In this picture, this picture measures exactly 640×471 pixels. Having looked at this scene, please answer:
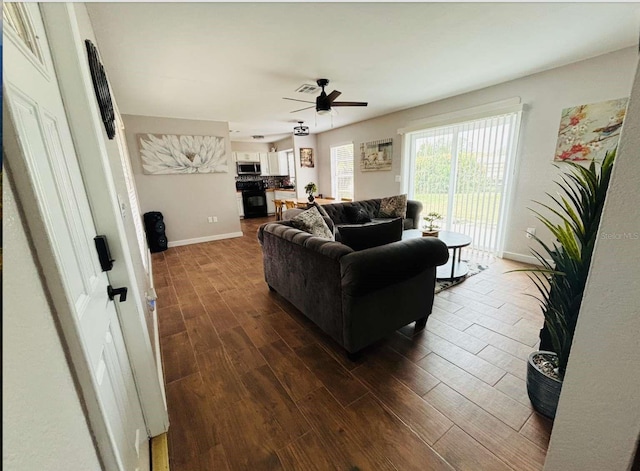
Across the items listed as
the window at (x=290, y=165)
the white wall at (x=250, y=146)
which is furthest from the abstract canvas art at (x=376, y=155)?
the white wall at (x=250, y=146)

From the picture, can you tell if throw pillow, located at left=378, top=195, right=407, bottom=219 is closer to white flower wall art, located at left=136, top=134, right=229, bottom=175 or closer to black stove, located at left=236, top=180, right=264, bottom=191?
white flower wall art, located at left=136, top=134, right=229, bottom=175

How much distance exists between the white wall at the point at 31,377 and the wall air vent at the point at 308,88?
334 centimetres

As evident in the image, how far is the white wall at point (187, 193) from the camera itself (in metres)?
4.39

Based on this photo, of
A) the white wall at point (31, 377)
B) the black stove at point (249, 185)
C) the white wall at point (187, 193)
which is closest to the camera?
the white wall at point (31, 377)

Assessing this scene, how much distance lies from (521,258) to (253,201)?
636 centimetres

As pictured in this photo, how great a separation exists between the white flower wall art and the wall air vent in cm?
231

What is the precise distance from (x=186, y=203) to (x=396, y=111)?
14.3 ft

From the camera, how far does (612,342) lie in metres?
0.68

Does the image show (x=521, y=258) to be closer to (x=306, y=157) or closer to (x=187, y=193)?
(x=306, y=157)

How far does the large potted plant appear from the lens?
3.74 feet

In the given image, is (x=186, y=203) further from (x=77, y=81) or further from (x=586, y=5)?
(x=586, y=5)

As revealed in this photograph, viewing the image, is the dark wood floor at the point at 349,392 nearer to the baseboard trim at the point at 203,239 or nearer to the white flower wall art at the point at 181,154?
the baseboard trim at the point at 203,239

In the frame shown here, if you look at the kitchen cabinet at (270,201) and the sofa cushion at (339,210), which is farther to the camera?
the kitchen cabinet at (270,201)

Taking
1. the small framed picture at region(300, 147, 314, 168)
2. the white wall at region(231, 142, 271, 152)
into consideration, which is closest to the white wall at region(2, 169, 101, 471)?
the small framed picture at region(300, 147, 314, 168)
